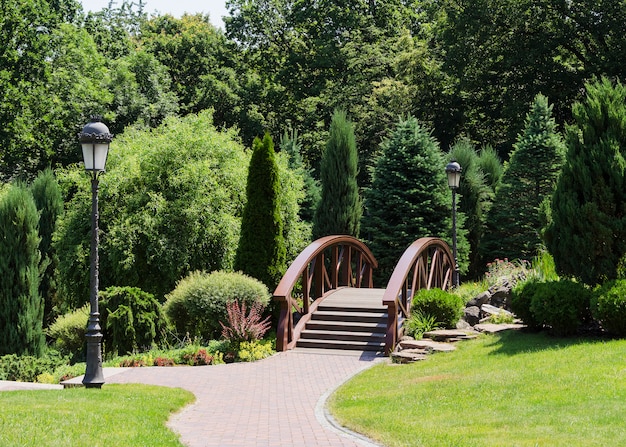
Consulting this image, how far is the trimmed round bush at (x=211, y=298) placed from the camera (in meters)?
16.5

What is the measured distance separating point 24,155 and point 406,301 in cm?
1992

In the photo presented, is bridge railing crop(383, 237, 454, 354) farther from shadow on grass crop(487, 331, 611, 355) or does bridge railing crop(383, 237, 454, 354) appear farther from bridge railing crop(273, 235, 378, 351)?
shadow on grass crop(487, 331, 611, 355)

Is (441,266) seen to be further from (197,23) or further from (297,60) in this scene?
→ (197,23)

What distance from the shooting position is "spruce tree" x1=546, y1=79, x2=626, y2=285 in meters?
13.0

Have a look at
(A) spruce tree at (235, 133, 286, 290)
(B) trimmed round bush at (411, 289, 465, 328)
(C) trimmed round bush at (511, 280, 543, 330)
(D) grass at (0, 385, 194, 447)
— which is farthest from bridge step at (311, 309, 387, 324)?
(D) grass at (0, 385, 194, 447)

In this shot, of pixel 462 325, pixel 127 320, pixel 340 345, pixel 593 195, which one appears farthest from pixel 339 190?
pixel 593 195

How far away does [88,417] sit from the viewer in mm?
8070

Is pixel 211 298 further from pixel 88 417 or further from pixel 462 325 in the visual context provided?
pixel 88 417

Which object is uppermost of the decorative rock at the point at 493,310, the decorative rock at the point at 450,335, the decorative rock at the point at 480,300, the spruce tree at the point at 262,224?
the spruce tree at the point at 262,224

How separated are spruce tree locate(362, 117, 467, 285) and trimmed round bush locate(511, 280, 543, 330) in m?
9.42

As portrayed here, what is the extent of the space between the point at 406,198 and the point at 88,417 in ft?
53.8

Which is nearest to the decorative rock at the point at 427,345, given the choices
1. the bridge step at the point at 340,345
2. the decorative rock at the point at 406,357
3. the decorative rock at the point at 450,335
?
the decorative rock at the point at 450,335

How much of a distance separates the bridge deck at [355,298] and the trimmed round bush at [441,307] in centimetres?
125

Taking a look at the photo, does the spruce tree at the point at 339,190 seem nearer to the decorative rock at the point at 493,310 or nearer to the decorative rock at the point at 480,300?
the decorative rock at the point at 480,300
